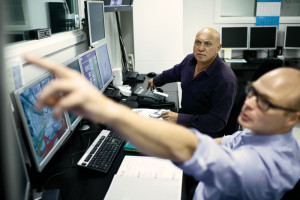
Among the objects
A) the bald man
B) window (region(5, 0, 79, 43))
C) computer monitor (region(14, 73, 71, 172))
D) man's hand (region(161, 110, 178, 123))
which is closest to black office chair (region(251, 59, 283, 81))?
the bald man

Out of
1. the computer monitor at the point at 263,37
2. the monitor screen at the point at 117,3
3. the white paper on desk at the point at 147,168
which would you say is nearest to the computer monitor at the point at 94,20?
the monitor screen at the point at 117,3

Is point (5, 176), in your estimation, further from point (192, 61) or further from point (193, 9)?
point (193, 9)

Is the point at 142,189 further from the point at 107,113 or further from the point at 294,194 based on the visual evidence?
the point at 107,113

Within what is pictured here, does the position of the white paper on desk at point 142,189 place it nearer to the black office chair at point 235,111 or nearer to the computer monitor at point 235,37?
the black office chair at point 235,111

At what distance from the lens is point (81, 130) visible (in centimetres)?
161

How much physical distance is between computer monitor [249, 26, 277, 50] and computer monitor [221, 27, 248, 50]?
0.10 meters

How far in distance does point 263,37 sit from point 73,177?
3.76m

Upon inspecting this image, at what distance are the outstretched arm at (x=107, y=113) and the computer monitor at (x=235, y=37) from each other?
3.76 m

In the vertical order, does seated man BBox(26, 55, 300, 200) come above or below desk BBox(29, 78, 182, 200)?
above

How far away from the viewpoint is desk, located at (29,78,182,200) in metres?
1.07

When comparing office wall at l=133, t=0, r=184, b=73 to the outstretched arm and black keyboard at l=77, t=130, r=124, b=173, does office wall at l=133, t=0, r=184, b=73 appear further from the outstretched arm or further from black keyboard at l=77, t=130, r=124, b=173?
the outstretched arm

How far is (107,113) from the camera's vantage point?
480 mm

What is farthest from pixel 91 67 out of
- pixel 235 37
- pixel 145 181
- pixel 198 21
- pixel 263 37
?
pixel 263 37

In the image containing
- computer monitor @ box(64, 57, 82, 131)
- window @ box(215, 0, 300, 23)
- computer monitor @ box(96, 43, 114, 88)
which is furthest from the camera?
window @ box(215, 0, 300, 23)
